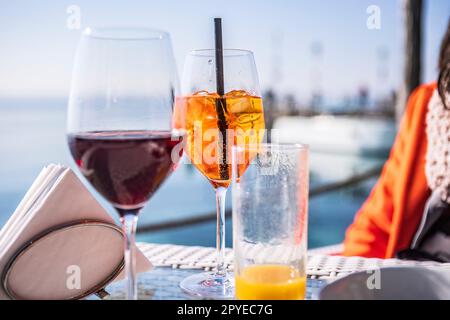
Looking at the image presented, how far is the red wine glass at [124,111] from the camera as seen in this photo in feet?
2.06

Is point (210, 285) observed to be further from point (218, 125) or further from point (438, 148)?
point (438, 148)

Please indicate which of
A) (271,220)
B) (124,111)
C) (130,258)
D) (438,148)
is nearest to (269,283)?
(271,220)

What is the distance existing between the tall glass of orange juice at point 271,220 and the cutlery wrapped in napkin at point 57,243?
255mm

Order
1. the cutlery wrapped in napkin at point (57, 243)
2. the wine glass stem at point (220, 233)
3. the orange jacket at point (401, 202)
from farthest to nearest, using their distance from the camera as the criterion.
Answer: the orange jacket at point (401, 202), the wine glass stem at point (220, 233), the cutlery wrapped in napkin at point (57, 243)

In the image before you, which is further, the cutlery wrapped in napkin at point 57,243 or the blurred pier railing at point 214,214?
the blurred pier railing at point 214,214

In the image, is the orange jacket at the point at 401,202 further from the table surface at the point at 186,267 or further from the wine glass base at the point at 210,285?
the wine glass base at the point at 210,285

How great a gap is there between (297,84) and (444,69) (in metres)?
11.4

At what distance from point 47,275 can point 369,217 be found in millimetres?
1590

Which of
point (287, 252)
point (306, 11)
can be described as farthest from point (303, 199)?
point (306, 11)

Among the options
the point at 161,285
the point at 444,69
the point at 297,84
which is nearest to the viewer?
the point at 161,285

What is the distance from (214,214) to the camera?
5145 mm

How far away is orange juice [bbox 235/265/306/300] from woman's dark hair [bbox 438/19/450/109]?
148 centimetres

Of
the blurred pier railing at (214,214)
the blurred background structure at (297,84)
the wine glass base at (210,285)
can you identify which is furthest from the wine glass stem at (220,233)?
the blurred pier railing at (214,214)

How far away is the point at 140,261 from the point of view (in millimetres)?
959
